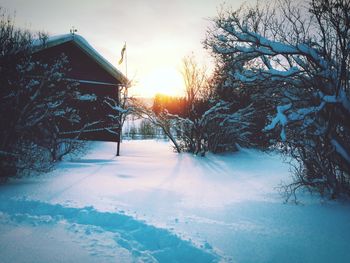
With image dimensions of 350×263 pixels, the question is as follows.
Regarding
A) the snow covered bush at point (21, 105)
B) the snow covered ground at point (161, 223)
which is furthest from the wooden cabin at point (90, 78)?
the snow covered ground at point (161, 223)

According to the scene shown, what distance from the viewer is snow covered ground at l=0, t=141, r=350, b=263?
10.8ft

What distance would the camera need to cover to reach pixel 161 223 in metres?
4.19

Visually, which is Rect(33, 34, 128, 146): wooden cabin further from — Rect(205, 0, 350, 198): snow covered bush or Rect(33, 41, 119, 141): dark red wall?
Rect(205, 0, 350, 198): snow covered bush

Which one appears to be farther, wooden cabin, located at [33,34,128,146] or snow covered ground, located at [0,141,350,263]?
wooden cabin, located at [33,34,128,146]

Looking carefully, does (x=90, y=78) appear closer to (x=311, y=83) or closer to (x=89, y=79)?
(x=89, y=79)

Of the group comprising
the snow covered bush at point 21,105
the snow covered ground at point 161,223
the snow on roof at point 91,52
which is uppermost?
the snow on roof at point 91,52

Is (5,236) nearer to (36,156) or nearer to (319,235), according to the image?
(36,156)

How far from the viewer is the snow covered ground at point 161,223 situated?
129 inches

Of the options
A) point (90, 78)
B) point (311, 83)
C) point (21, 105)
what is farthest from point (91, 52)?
point (311, 83)

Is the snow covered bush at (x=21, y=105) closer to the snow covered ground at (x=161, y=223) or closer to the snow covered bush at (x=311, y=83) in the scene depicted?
the snow covered ground at (x=161, y=223)

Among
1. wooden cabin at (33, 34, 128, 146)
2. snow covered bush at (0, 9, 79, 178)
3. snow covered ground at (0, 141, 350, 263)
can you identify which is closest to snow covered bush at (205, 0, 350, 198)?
snow covered ground at (0, 141, 350, 263)

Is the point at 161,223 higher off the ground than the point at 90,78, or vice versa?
the point at 90,78

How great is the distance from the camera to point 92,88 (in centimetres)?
1686

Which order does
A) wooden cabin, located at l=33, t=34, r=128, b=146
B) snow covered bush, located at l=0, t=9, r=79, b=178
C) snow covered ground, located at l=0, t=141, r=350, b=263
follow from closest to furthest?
1. snow covered ground, located at l=0, t=141, r=350, b=263
2. snow covered bush, located at l=0, t=9, r=79, b=178
3. wooden cabin, located at l=33, t=34, r=128, b=146
